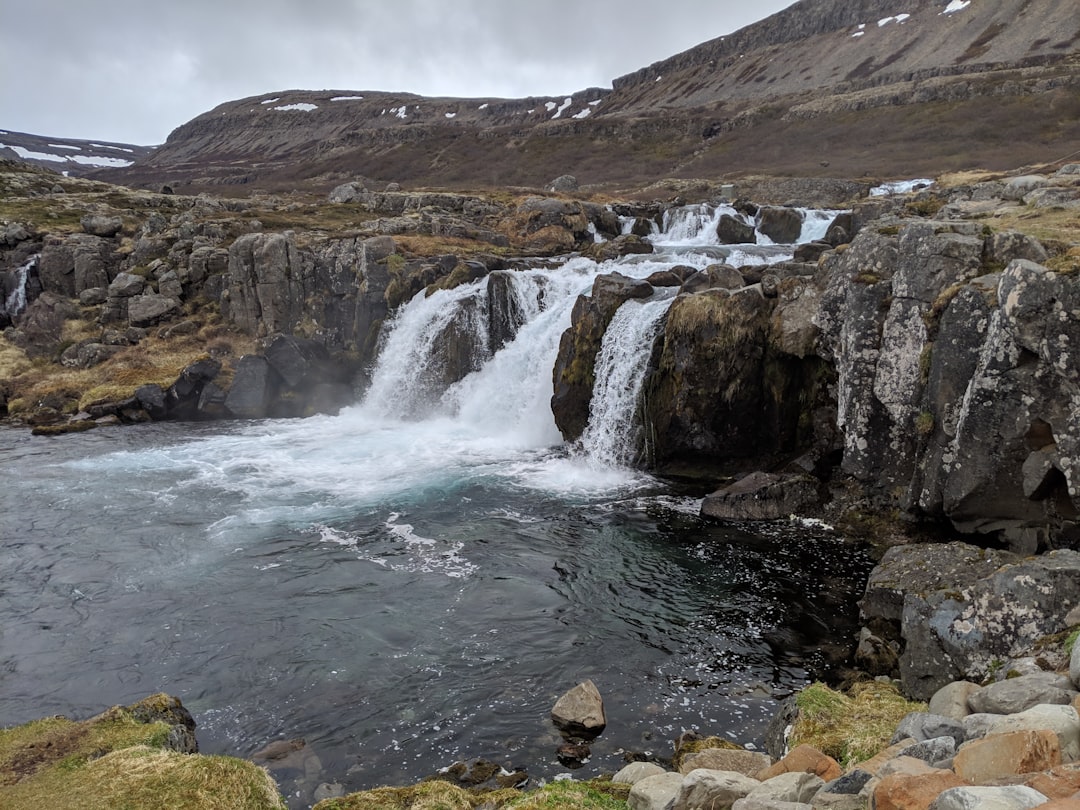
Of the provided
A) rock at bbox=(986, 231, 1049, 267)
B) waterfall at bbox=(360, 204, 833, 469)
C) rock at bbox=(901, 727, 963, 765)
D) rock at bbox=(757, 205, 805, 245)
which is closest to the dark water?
waterfall at bbox=(360, 204, 833, 469)

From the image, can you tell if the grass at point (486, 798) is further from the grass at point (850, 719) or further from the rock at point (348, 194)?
the rock at point (348, 194)

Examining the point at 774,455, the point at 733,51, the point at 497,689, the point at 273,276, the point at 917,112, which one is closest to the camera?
the point at 497,689

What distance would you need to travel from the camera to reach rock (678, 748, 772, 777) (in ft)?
32.6

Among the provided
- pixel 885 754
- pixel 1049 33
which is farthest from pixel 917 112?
pixel 885 754

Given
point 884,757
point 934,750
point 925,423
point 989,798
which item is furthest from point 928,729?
point 925,423

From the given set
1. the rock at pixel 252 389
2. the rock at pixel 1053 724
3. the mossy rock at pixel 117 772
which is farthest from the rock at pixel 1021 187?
the rock at pixel 252 389

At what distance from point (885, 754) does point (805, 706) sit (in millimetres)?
4409

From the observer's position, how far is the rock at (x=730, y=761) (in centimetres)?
992

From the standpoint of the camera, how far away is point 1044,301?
1548 centimetres

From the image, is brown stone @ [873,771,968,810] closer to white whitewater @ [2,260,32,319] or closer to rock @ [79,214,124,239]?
white whitewater @ [2,260,32,319]

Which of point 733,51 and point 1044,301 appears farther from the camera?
point 733,51

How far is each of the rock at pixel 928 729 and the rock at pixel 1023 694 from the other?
72 cm

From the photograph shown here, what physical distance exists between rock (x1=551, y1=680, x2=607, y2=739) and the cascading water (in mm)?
344

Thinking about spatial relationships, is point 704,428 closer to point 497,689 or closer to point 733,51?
point 497,689
